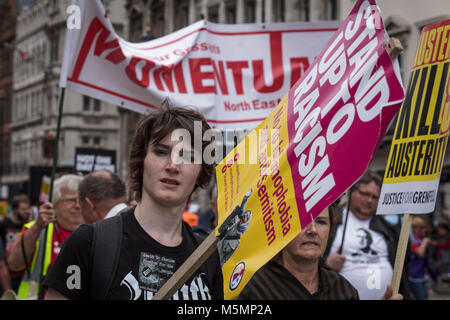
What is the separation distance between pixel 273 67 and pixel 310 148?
14.7ft

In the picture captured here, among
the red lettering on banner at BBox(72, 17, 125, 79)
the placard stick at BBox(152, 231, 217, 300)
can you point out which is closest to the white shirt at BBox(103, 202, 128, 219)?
the red lettering on banner at BBox(72, 17, 125, 79)

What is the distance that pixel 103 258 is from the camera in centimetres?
289

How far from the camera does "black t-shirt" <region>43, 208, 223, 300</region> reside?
286 cm

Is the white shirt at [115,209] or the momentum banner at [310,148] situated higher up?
the momentum banner at [310,148]

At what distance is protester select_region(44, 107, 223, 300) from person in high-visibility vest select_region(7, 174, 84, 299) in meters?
2.55

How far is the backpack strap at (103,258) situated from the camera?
113 inches

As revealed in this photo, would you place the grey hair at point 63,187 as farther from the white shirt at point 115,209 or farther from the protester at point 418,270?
the protester at point 418,270

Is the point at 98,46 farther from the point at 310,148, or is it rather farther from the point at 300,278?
the point at 310,148

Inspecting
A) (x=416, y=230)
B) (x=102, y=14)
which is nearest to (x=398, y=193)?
(x=102, y=14)

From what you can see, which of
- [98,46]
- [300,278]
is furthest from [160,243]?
[98,46]

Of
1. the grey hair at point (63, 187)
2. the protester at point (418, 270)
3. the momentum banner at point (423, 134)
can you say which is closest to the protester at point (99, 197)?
the grey hair at point (63, 187)

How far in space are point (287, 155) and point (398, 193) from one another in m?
1.02

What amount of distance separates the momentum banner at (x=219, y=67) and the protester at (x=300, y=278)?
2968 mm

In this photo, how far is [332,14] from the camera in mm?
25953
